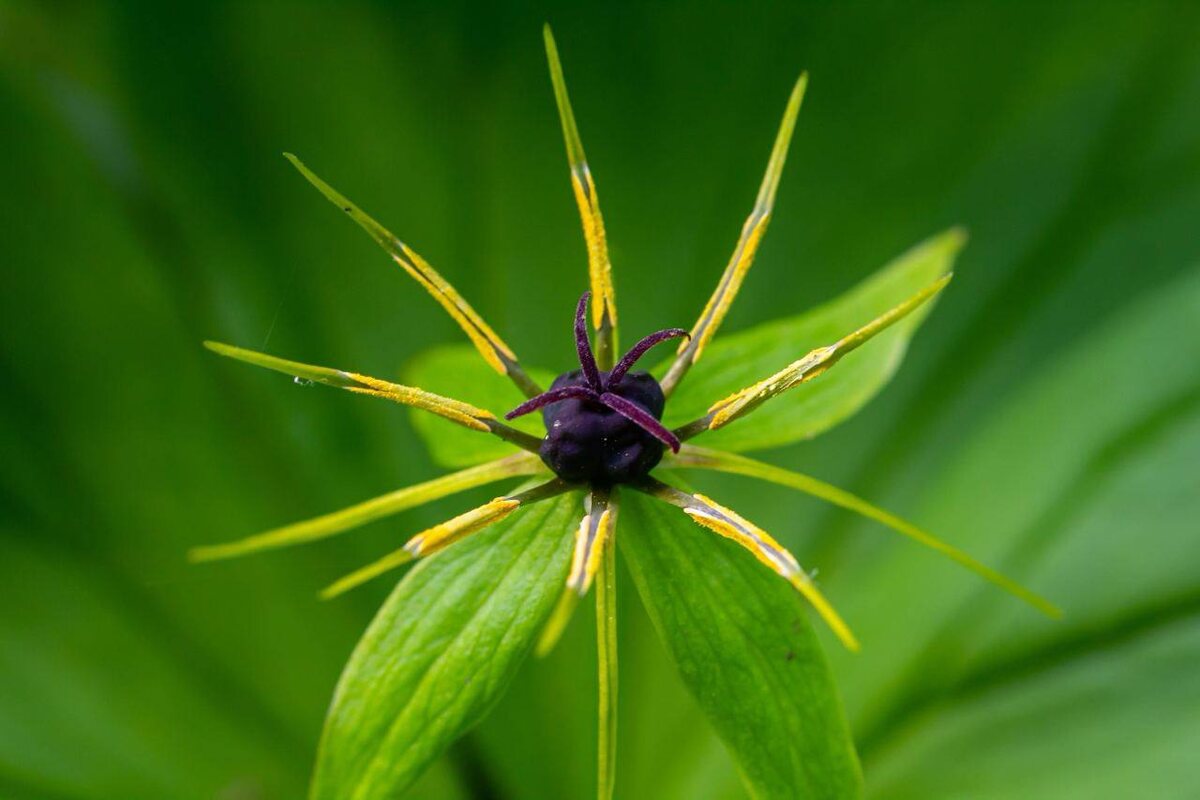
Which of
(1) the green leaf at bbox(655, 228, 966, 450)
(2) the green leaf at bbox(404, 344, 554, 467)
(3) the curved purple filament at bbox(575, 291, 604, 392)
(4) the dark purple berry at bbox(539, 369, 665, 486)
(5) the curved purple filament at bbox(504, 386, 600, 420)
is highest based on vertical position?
(2) the green leaf at bbox(404, 344, 554, 467)

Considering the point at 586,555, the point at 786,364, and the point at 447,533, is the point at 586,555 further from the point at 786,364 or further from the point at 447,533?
the point at 786,364

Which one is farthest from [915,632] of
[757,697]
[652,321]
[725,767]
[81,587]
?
[81,587]

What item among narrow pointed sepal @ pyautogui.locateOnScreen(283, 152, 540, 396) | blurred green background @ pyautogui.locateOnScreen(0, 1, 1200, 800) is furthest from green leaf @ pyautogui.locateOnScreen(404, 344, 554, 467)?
blurred green background @ pyautogui.locateOnScreen(0, 1, 1200, 800)

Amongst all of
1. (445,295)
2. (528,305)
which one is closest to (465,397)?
(445,295)

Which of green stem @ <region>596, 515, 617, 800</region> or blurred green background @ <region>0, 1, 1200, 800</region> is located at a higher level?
blurred green background @ <region>0, 1, 1200, 800</region>

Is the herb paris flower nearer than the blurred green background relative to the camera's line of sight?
Yes

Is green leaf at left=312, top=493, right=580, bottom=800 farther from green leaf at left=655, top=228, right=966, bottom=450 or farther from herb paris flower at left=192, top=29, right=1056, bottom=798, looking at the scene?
green leaf at left=655, top=228, right=966, bottom=450

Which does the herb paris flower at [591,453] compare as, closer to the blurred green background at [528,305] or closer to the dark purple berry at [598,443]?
the dark purple berry at [598,443]
